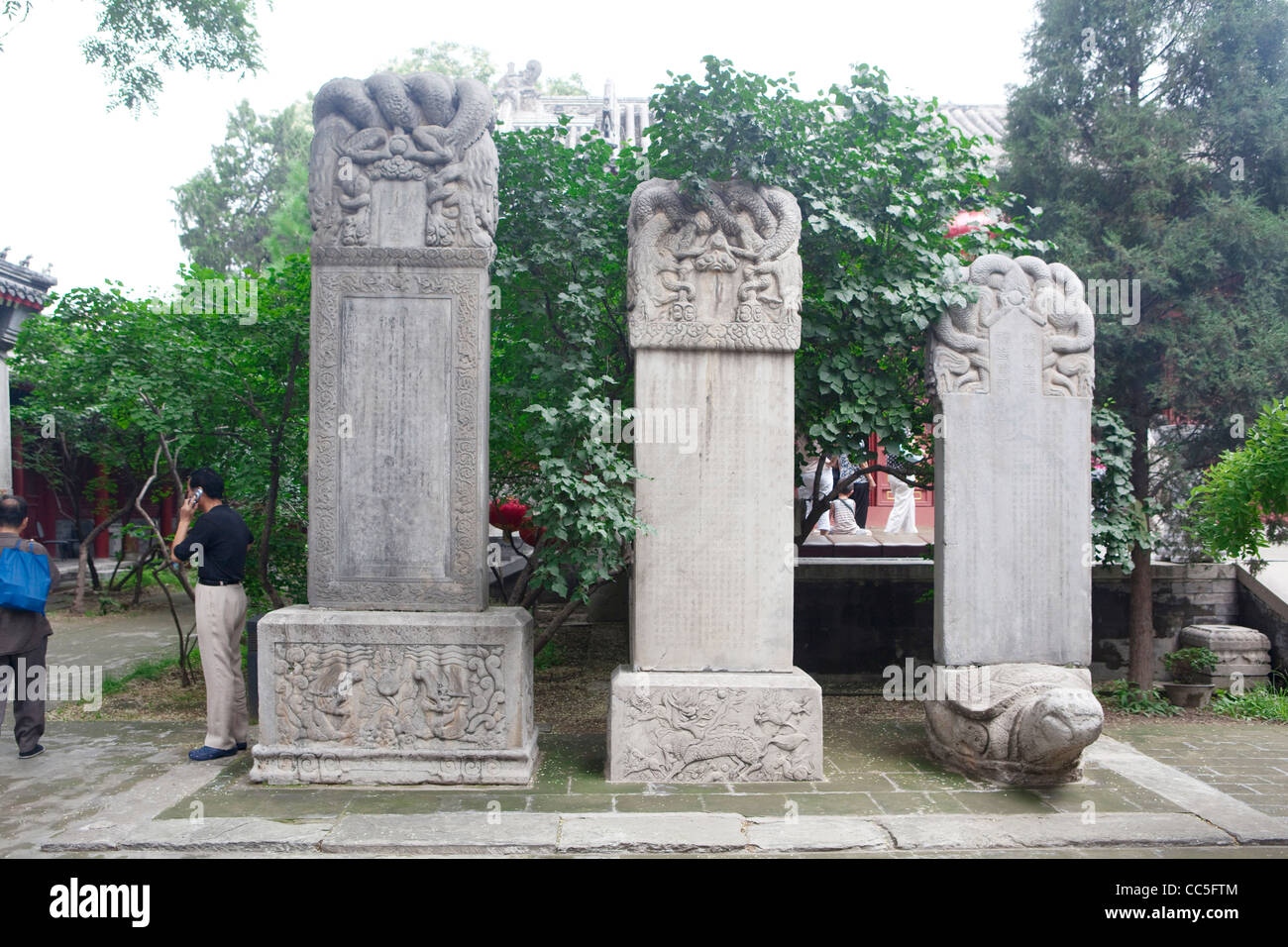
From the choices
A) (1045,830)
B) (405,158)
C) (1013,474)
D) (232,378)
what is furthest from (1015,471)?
(232,378)

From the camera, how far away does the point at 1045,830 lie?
4488 millimetres

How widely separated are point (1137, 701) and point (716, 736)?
4221 mm

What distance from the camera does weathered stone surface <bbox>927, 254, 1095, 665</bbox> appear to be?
5711 millimetres

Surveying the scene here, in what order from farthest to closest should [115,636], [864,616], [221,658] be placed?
[115,636]
[864,616]
[221,658]

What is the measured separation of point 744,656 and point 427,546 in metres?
1.88

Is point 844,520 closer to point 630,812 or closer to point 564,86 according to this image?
point 630,812

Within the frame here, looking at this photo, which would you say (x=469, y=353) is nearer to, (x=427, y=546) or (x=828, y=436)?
(x=427, y=546)

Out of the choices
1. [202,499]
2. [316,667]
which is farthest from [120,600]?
[316,667]

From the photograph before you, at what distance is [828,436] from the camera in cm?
615

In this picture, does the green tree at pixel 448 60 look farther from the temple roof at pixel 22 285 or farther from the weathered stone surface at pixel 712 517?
the weathered stone surface at pixel 712 517

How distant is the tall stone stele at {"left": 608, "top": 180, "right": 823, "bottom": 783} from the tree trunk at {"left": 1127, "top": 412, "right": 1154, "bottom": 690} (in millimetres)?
3902

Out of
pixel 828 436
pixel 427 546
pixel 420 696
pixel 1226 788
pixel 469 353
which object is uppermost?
pixel 469 353

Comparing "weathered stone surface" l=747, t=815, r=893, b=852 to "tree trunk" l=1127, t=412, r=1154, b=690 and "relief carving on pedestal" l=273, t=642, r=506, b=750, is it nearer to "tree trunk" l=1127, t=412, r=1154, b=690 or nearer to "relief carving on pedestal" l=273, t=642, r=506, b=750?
"relief carving on pedestal" l=273, t=642, r=506, b=750

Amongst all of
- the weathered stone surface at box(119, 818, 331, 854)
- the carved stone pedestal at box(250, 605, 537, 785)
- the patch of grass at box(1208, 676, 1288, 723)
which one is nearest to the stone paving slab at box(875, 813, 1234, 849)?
the carved stone pedestal at box(250, 605, 537, 785)
